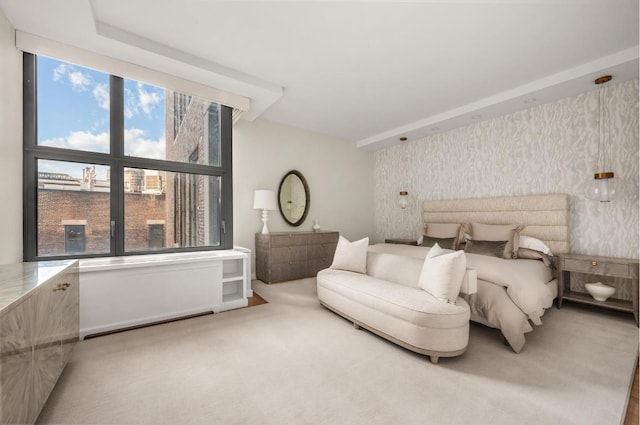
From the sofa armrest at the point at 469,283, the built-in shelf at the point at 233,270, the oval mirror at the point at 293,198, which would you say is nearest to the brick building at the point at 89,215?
the built-in shelf at the point at 233,270

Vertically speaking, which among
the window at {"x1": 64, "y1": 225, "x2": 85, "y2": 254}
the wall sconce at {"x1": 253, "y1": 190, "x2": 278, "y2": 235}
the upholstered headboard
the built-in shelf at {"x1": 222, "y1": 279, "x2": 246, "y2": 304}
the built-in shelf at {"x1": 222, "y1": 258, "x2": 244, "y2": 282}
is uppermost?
the wall sconce at {"x1": 253, "y1": 190, "x2": 278, "y2": 235}

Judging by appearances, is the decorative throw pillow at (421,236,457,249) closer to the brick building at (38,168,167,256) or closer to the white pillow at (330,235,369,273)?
the white pillow at (330,235,369,273)

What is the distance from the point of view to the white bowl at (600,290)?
2.92 m

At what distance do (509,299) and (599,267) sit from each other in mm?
1494

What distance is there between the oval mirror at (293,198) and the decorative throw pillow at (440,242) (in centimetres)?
218

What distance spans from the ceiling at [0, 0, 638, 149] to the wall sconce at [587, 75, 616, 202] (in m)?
0.23

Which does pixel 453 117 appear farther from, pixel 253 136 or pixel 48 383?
pixel 48 383

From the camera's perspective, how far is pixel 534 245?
3367 mm

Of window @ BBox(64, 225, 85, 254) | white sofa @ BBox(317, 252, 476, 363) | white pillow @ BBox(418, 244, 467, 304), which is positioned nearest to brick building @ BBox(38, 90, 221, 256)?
window @ BBox(64, 225, 85, 254)

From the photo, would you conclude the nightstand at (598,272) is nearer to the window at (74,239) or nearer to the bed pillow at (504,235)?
the bed pillow at (504,235)

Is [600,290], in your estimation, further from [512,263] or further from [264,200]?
[264,200]

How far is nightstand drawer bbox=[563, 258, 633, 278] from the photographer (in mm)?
2748

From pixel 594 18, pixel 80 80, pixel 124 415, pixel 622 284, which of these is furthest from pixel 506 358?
pixel 80 80

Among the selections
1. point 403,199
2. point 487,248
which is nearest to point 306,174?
point 403,199
